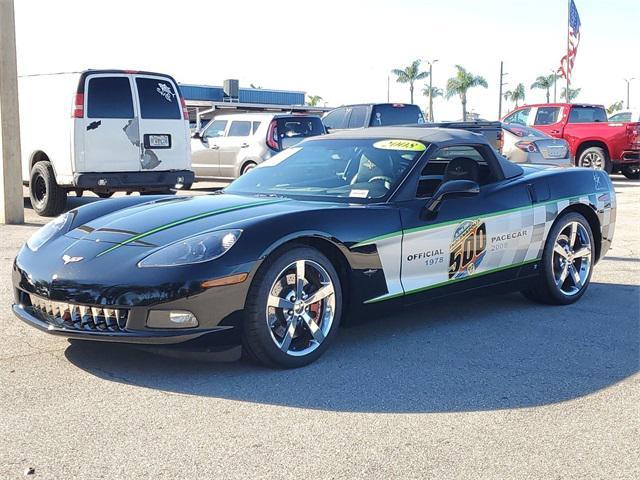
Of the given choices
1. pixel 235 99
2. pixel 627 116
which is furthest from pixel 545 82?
pixel 627 116

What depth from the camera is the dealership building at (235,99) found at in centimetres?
4294

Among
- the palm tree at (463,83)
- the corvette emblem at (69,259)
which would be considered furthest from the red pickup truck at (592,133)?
the palm tree at (463,83)

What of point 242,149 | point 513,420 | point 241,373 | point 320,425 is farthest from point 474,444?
point 242,149

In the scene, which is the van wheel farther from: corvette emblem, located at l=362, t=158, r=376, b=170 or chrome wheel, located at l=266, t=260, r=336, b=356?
chrome wheel, located at l=266, t=260, r=336, b=356

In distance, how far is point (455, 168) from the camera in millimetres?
5836

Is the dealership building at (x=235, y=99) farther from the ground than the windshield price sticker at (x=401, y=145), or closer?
farther from the ground

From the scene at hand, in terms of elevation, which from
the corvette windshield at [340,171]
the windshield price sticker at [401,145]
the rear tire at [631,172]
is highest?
the windshield price sticker at [401,145]

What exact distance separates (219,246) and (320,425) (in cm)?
115

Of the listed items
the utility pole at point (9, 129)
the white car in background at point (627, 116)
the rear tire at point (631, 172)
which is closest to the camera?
the utility pole at point (9, 129)

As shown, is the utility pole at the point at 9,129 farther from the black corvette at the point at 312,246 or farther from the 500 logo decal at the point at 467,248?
the 500 logo decal at the point at 467,248

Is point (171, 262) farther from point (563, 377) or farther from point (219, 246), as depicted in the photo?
point (563, 377)

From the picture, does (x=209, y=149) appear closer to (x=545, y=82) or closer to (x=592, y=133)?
(x=592, y=133)

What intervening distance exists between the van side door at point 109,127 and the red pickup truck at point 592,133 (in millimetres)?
11622

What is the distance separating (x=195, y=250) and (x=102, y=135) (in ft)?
25.0
